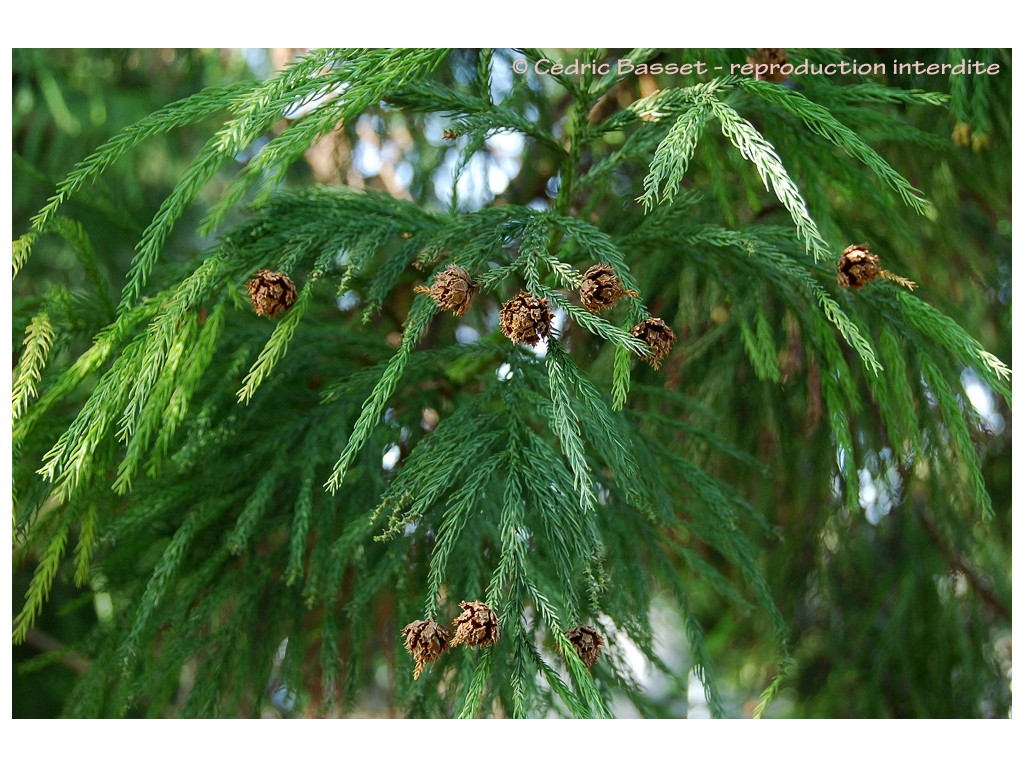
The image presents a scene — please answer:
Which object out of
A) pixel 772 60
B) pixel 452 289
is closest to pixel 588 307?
pixel 452 289

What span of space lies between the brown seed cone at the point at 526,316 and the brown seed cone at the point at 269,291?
0.25m

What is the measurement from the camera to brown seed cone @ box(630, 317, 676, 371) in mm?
674

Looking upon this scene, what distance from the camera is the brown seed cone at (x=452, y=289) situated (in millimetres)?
707

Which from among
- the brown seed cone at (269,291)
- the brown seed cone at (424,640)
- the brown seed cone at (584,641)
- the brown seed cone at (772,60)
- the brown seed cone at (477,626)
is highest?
the brown seed cone at (772,60)

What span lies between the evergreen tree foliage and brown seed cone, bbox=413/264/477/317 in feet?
0.08

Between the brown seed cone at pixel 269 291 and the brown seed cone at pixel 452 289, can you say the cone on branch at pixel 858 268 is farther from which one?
the brown seed cone at pixel 269 291

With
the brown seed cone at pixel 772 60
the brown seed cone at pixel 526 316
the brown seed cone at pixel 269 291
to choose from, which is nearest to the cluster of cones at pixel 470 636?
the brown seed cone at pixel 526 316

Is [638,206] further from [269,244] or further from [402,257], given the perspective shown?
[269,244]

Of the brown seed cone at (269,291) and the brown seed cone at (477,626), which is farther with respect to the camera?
the brown seed cone at (269,291)

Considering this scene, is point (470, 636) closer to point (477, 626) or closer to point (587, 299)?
point (477, 626)

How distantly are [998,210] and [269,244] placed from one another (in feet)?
4.16

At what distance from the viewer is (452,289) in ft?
2.32
